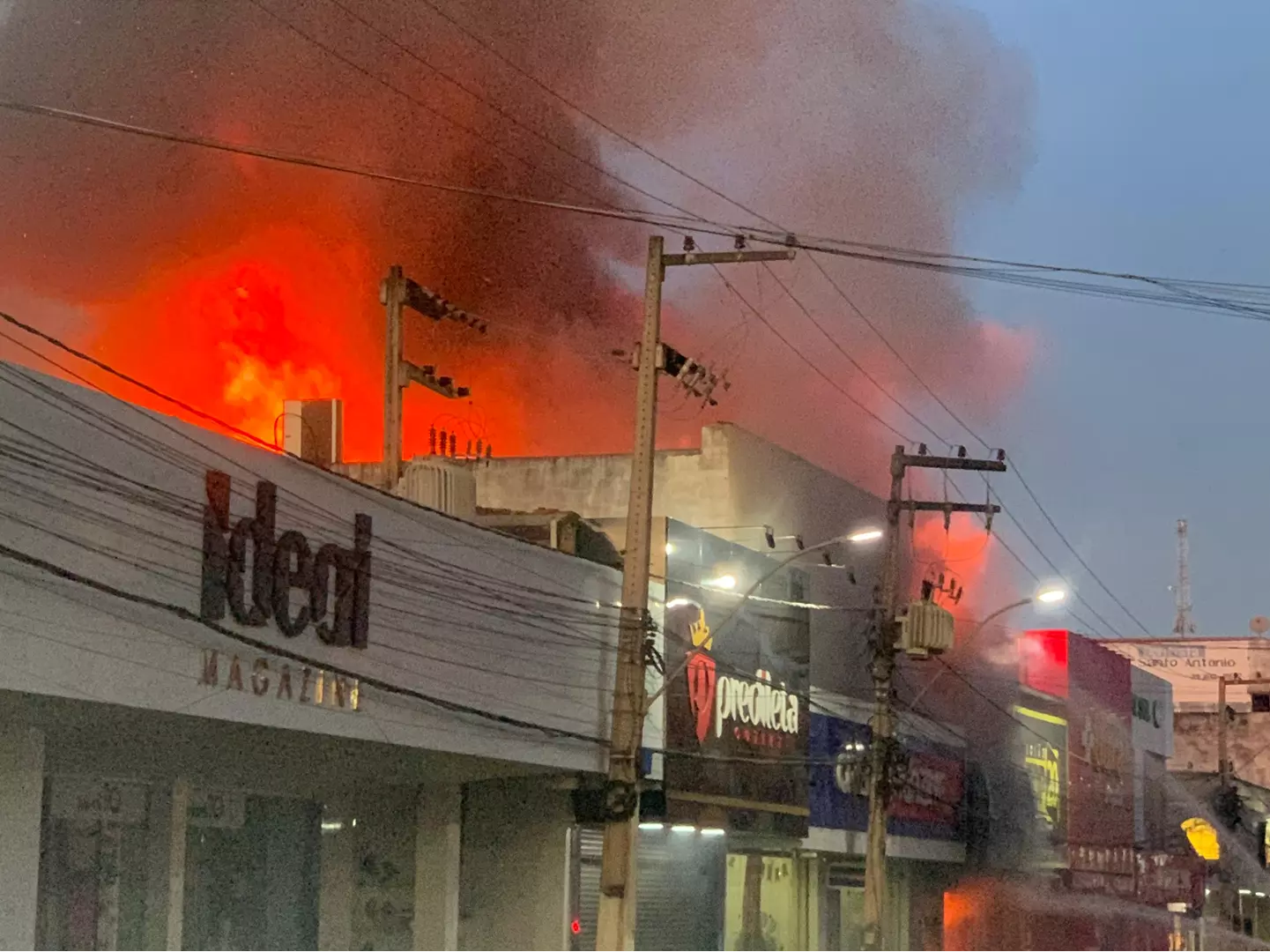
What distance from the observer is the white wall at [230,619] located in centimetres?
1483

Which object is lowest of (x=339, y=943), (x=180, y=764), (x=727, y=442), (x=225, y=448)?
(x=339, y=943)

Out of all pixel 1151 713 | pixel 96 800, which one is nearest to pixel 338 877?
pixel 96 800

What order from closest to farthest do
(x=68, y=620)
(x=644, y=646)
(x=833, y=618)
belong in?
(x=68, y=620) < (x=644, y=646) < (x=833, y=618)

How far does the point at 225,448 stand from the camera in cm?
1712

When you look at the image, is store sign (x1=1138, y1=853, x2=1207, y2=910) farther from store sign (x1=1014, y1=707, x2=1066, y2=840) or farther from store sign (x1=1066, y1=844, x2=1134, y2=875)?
store sign (x1=1014, y1=707, x2=1066, y2=840)

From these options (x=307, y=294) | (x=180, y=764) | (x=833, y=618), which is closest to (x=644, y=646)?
(x=180, y=764)

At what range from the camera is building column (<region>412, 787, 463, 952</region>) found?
79.5ft

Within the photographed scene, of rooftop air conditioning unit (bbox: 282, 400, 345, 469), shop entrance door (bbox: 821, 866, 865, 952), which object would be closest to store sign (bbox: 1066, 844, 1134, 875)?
shop entrance door (bbox: 821, 866, 865, 952)

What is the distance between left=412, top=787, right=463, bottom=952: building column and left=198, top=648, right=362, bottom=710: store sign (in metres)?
6.46

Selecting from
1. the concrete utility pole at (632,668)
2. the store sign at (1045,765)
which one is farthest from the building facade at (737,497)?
the concrete utility pole at (632,668)

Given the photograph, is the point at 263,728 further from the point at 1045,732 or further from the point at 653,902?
the point at 1045,732

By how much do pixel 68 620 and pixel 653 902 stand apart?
45.5 ft

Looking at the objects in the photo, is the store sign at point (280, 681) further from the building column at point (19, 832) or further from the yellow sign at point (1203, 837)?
the yellow sign at point (1203, 837)

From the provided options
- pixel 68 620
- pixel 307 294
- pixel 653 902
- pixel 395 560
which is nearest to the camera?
pixel 68 620
